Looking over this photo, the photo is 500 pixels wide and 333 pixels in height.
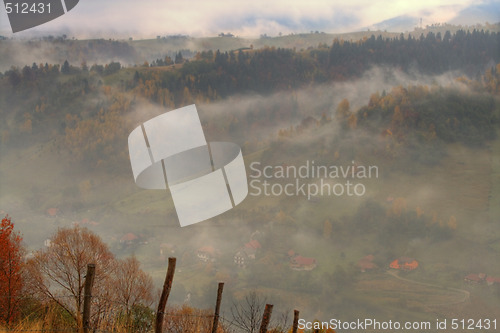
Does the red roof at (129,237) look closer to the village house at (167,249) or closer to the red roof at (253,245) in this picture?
the village house at (167,249)

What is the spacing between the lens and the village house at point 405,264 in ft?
570

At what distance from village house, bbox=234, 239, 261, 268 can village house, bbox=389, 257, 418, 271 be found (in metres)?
43.8

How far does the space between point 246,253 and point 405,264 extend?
50.6 metres

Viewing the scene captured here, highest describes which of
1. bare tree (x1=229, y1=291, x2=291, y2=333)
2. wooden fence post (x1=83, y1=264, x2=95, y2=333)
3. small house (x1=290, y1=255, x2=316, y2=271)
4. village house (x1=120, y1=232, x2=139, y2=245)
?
village house (x1=120, y1=232, x2=139, y2=245)

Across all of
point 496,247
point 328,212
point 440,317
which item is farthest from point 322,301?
point 496,247

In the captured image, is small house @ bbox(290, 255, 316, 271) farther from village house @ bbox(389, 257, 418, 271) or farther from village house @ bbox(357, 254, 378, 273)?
village house @ bbox(389, 257, 418, 271)

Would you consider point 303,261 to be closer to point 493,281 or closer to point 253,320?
point 493,281

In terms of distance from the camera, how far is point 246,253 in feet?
593

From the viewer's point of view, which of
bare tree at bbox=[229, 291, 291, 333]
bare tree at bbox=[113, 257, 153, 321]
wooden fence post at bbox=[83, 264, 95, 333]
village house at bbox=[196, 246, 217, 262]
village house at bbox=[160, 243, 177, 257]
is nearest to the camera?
wooden fence post at bbox=[83, 264, 95, 333]

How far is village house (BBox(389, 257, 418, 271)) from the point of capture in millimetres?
173837

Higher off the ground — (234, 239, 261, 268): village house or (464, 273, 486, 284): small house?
(234, 239, 261, 268): village house

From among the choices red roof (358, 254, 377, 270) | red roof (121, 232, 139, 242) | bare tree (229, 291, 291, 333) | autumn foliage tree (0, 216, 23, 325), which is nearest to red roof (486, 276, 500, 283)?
red roof (358, 254, 377, 270)

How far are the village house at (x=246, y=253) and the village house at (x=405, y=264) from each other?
4375 cm

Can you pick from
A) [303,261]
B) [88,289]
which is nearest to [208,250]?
[303,261]
